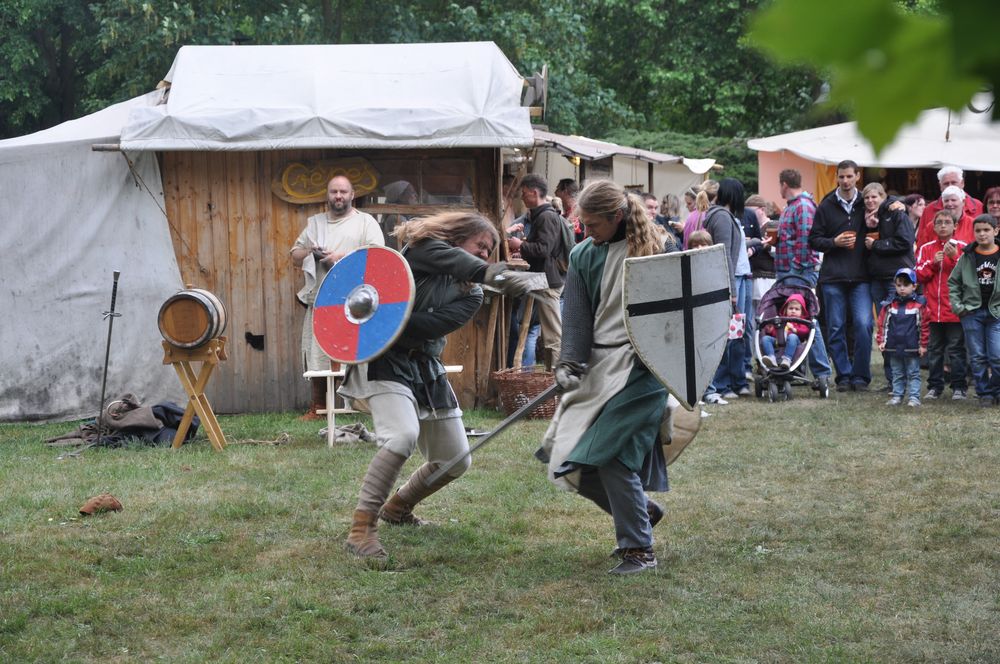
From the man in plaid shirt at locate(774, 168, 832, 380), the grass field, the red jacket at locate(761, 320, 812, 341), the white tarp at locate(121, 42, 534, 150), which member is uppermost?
the white tarp at locate(121, 42, 534, 150)

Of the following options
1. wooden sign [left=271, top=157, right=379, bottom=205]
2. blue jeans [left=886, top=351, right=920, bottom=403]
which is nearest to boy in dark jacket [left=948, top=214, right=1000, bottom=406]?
blue jeans [left=886, top=351, right=920, bottom=403]

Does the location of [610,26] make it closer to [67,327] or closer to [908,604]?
[67,327]

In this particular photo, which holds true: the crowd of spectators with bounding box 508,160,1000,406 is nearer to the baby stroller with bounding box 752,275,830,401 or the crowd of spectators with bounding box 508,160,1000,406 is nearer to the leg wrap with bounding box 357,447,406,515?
the baby stroller with bounding box 752,275,830,401

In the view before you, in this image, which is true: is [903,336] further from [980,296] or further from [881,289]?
[881,289]

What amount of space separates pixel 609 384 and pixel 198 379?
4101 mm

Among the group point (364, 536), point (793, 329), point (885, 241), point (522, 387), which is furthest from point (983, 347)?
point (364, 536)

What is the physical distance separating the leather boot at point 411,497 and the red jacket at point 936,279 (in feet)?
17.1

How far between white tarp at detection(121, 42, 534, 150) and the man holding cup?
268cm

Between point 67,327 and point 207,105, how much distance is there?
2.11 metres

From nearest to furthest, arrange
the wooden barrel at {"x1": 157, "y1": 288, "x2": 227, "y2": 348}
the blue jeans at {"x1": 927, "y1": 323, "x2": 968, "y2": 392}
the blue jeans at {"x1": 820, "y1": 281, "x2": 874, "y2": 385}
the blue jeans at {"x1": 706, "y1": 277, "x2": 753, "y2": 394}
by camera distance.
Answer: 1. the wooden barrel at {"x1": 157, "y1": 288, "x2": 227, "y2": 348}
2. the blue jeans at {"x1": 927, "y1": 323, "x2": 968, "y2": 392}
3. the blue jeans at {"x1": 820, "y1": 281, "x2": 874, "y2": 385}
4. the blue jeans at {"x1": 706, "y1": 277, "x2": 753, "y2": 394}

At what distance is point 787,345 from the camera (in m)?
9.71

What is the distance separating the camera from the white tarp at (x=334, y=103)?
9.02 metres

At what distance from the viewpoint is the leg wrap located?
16.8 feet

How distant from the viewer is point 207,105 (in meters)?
9.20
